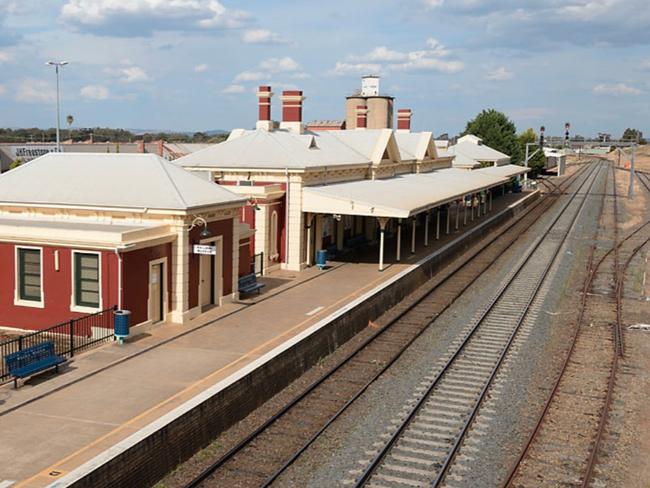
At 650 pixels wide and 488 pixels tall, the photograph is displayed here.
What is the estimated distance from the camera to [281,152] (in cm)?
2944

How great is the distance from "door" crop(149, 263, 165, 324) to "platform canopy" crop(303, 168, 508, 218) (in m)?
10.1

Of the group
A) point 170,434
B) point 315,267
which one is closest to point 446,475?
point 170,434

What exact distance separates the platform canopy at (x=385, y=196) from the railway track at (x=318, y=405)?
135 inches

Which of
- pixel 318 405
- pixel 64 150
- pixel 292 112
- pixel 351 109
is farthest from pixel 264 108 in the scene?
pixel 351 109

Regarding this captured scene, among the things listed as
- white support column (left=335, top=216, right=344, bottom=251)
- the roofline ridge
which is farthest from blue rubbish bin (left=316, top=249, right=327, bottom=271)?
the roofline ridge

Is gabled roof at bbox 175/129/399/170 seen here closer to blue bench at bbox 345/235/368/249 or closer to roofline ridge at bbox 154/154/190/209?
blue bench at bbox 345/235/368/249

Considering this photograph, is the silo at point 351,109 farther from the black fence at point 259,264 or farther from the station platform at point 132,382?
the station platform at point 132,382

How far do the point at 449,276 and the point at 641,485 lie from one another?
18843 millimetres

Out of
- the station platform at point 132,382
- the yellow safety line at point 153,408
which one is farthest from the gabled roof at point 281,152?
the yellow safety line at point 153,408

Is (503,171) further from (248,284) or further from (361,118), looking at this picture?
(248,284)

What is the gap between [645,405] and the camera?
609 inches

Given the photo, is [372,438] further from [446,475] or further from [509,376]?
[509,376]

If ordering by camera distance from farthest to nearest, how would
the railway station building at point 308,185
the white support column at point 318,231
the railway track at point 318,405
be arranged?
the white support column at point 318,231, the railway station building at point 308,185, the railway track at point 318,405

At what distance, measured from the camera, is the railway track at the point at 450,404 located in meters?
11.9
